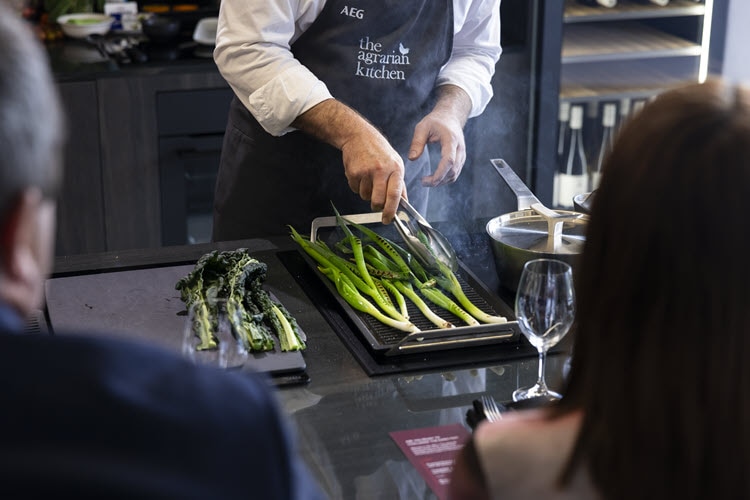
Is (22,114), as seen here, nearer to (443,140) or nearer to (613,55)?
(443,140)

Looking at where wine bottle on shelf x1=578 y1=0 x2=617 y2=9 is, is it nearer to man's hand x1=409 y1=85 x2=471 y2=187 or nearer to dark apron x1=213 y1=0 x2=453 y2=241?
dark apron x1=213 y1=0 x2=453 y2=241

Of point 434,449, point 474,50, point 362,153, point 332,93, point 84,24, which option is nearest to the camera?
point 434,449

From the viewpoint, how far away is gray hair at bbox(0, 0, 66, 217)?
27.5 inches

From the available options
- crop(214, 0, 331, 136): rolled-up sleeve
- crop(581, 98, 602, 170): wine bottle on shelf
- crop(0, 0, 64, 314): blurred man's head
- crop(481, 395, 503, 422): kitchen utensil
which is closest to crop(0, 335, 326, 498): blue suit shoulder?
crop(0, 0, 64, 314): blurred man's head

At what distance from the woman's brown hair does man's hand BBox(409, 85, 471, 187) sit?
1.26 meters

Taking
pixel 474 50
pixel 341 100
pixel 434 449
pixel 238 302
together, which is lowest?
pixel 434 449

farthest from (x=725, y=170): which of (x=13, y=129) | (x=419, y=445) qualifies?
(x=419, y=445)

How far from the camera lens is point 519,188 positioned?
1.96 m

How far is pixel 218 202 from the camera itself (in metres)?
2.44

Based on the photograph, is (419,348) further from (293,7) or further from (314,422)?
(293,7)

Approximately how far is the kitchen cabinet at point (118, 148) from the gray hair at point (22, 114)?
261 centimetres

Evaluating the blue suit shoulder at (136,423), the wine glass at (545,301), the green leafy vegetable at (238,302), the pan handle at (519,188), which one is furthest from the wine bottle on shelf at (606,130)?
the blue suit shoulder at (136,423)

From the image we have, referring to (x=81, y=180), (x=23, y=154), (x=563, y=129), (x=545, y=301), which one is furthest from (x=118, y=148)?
(x=23, y=154)

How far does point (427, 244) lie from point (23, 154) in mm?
1158
